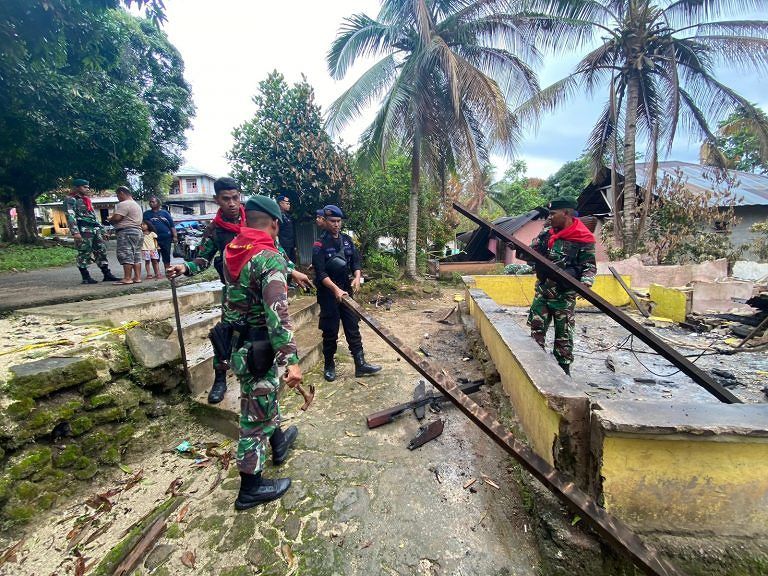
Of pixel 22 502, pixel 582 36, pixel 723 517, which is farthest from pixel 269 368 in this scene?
pixel 582 36

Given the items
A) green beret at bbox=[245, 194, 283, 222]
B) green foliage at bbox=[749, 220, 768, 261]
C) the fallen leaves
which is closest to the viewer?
the fallen leaves

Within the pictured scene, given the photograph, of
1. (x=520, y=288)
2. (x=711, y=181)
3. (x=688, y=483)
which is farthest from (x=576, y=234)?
(x=711, y=181)

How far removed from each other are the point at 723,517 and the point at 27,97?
31.8 feet

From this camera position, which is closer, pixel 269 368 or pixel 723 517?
pixel 723 517

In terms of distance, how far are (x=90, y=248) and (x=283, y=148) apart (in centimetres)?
487

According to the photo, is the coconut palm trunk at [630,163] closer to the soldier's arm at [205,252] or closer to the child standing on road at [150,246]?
the soldier's arm at [205,252]

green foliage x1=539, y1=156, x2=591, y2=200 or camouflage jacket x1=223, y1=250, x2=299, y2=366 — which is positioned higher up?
green foliage x1=539, y1=156, x2=591, y2=200

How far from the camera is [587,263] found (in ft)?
11.5

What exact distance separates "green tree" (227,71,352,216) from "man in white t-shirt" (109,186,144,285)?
389cm

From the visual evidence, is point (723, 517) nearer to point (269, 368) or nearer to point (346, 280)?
point (269, 368)

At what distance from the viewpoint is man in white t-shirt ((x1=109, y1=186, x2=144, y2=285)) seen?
16.7 ft

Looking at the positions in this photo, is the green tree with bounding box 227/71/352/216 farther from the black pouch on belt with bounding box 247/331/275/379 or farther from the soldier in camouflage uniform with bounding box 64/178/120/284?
the black pouch on belt with bounding box 247/331/275/379

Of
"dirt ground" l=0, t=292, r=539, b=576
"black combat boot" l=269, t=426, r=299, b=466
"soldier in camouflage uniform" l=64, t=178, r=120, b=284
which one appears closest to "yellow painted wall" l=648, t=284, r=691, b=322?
"dirt ground" l=0, t=292, r=539, b=576

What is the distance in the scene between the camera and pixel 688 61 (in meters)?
9.39
